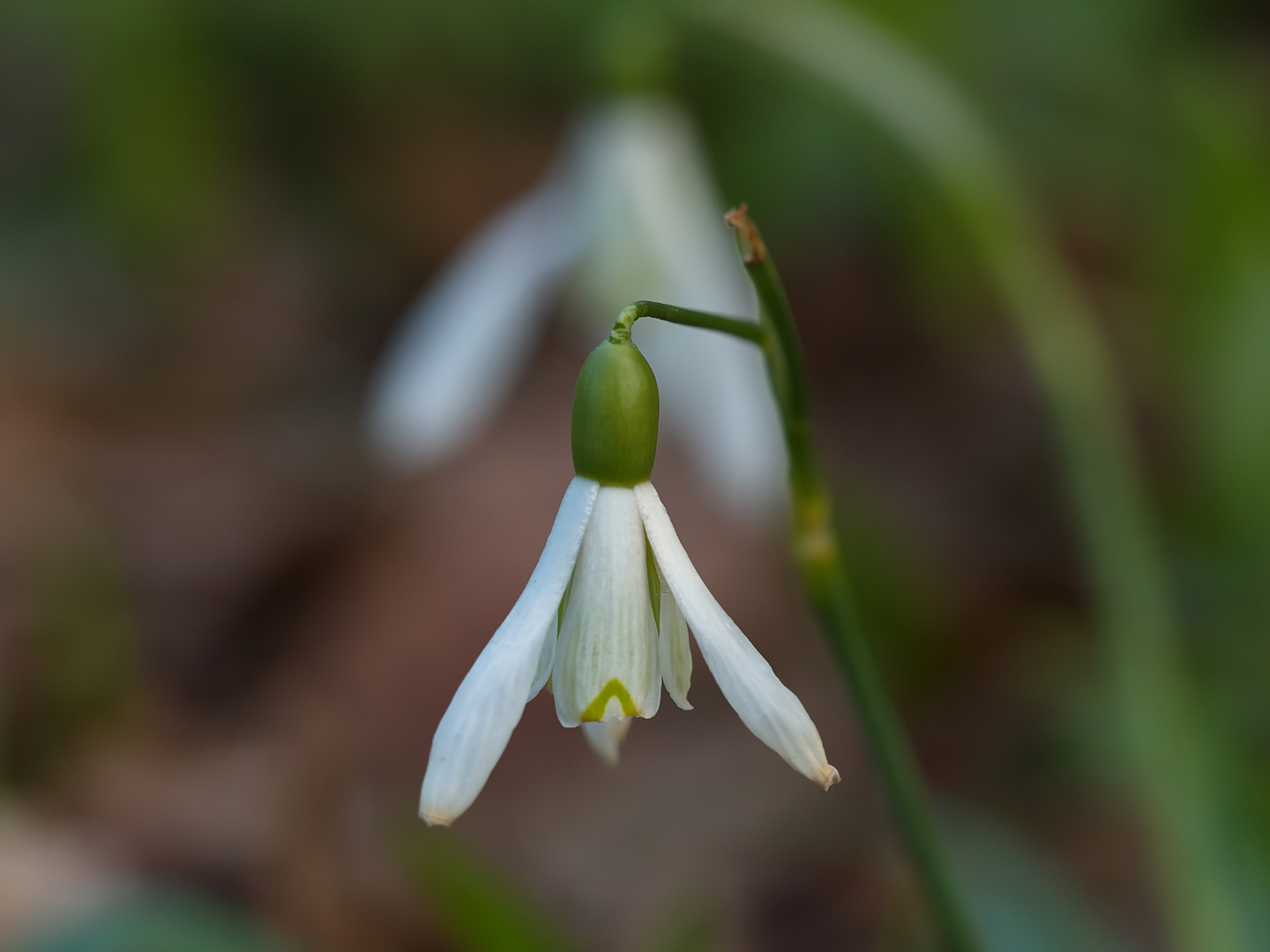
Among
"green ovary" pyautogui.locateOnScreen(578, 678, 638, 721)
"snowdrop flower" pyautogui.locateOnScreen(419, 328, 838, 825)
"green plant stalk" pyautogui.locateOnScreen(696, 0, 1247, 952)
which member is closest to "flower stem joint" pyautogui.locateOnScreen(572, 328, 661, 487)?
"snowdrop flower" pyautogui.locateOnScreen(419, 328, 838, 825)

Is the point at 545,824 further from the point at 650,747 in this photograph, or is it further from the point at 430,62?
the point at 430,62

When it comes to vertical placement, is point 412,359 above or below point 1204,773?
above

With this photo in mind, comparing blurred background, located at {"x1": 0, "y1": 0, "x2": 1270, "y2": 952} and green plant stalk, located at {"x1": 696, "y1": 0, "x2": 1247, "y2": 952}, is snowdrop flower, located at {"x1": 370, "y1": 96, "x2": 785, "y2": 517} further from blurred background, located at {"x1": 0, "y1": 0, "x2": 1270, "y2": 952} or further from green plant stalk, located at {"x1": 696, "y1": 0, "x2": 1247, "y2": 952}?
green plant stalk, located at {"x1": 696, "y1": 0, "x2": 1247, "y2": 952}

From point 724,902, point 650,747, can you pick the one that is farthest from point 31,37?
point 724,902

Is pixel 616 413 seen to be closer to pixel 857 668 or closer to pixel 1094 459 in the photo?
pixel 857 668

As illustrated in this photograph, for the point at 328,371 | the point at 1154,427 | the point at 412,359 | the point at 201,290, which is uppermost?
the point at 201,290

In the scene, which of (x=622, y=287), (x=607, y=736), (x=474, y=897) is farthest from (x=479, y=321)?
(x=607, y=736)
